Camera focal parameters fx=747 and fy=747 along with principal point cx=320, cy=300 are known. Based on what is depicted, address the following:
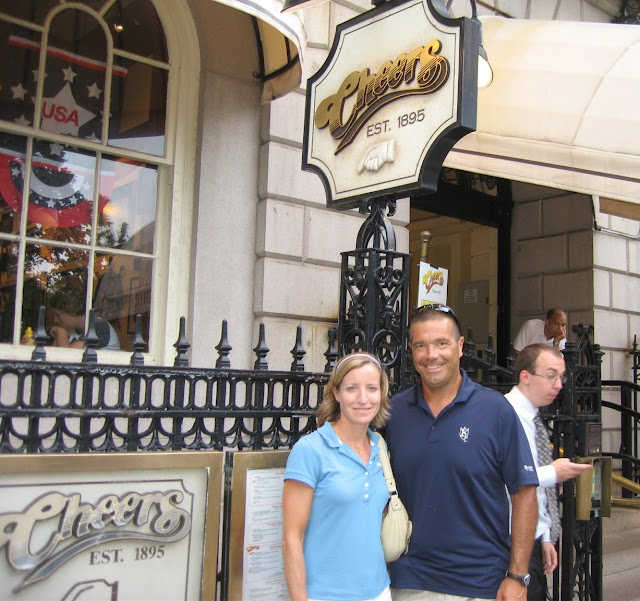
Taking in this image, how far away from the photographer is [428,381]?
3312mm

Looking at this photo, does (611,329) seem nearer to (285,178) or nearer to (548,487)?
(285,178)

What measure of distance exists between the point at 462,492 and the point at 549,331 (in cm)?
539

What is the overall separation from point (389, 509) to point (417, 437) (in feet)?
1.14

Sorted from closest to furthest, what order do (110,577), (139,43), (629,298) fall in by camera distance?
(110,577) → (139,43) → (629,298)

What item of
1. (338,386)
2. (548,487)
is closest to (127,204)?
(338,386)

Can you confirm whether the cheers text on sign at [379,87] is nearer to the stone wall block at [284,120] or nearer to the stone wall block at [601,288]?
the stone wall block at [284,120]

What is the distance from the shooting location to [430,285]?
18.8 feet

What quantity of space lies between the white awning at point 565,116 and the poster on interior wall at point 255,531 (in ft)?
14.9

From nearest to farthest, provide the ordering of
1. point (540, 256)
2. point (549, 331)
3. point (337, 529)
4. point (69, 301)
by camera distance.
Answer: point (337, 529) < point (69, 301) < point (549, 331) < point (540, 256)

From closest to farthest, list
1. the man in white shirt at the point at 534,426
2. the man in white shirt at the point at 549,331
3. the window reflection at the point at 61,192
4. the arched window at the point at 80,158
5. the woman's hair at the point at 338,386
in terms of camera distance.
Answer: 1. the woman's hair at the point at 338,386
2. the man in white shirt at the point at 534,426
3. the arched window at the point at 80,158
4. the window reflection at the point at 61,192
5. the man in white shirt at the point at 549,331

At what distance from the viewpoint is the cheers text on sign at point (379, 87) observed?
3.82 metres

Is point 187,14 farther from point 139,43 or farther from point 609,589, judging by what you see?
point 609,589

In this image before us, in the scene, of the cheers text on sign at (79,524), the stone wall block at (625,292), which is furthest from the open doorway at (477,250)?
the cheers text on sign at (79,524)

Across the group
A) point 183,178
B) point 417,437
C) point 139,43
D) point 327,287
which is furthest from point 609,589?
point 139,43
